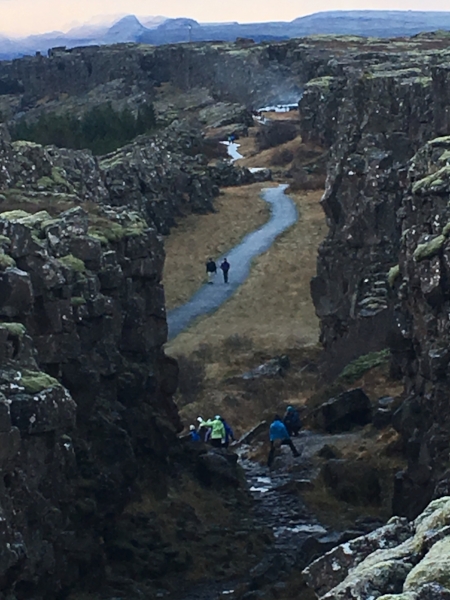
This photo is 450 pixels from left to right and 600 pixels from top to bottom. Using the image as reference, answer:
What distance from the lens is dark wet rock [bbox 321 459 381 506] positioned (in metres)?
32.6

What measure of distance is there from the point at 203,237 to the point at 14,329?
51910mm

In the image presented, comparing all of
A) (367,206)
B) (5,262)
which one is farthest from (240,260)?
(5,262)

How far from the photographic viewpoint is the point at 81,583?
25.4 m

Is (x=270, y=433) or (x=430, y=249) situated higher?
(x=430, y=249)

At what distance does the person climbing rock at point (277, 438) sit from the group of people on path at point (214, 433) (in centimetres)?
166

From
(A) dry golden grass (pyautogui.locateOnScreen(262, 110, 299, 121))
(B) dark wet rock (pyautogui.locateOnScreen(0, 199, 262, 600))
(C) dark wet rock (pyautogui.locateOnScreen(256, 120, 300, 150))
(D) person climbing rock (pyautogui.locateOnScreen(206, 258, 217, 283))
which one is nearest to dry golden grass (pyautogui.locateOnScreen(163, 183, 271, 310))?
(D) person climbing rock (pyautogui.locateOnScreen(206, 258, 217, 283))

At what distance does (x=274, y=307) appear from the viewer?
6056 cm

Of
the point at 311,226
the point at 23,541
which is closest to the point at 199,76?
the point at 311,226

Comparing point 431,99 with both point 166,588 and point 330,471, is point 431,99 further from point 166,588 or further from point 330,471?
point 166,588

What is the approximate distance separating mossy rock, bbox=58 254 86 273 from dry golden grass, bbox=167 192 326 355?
2126 centimetres

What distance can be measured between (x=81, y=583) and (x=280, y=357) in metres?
26.6

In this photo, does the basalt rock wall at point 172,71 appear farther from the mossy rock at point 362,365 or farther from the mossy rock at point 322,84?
the mossy rock at point 362,365

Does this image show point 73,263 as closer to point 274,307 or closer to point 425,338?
point 425,338

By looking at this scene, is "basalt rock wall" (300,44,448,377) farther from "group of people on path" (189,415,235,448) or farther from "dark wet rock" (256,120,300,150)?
"dark wet rock" (256,120,300,150)
